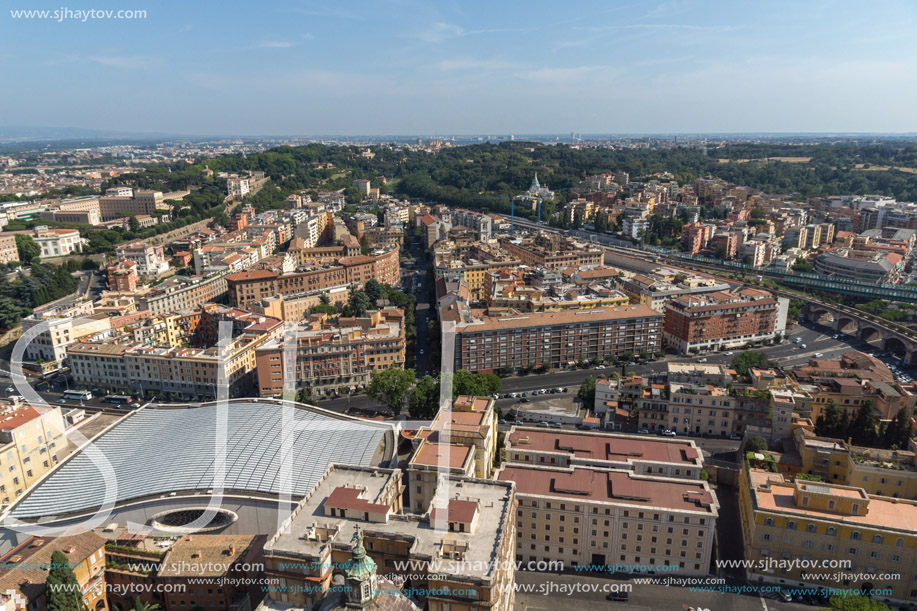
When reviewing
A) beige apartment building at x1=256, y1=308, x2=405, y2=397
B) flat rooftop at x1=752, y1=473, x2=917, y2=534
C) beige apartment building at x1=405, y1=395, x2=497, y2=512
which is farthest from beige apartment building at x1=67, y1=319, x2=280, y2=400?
flat rooftop at x1=752, y1=473, x2=917, y2=534

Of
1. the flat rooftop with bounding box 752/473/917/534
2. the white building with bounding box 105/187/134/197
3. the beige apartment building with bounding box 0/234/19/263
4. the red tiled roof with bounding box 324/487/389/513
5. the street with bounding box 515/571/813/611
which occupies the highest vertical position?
the white building with bounding box 105/187/134/197

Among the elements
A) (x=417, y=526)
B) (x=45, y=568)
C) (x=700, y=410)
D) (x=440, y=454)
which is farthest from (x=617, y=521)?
(x=45, y=568)

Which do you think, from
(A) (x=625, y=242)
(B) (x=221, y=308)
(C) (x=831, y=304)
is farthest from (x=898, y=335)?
(B) (x=221, y=308)

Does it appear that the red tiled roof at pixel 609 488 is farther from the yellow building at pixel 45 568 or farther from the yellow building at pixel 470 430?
the yellow building at pixel 45 568

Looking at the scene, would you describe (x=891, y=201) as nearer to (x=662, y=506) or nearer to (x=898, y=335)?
(x=898, y=335)

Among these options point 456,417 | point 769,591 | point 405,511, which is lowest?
point 769,591

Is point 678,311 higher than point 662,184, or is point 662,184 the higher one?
point 662,184

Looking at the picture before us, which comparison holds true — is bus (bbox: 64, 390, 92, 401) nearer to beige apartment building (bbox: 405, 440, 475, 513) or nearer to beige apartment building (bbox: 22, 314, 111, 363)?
beige apartment building (bbox: 22, 314, 111, 363)
